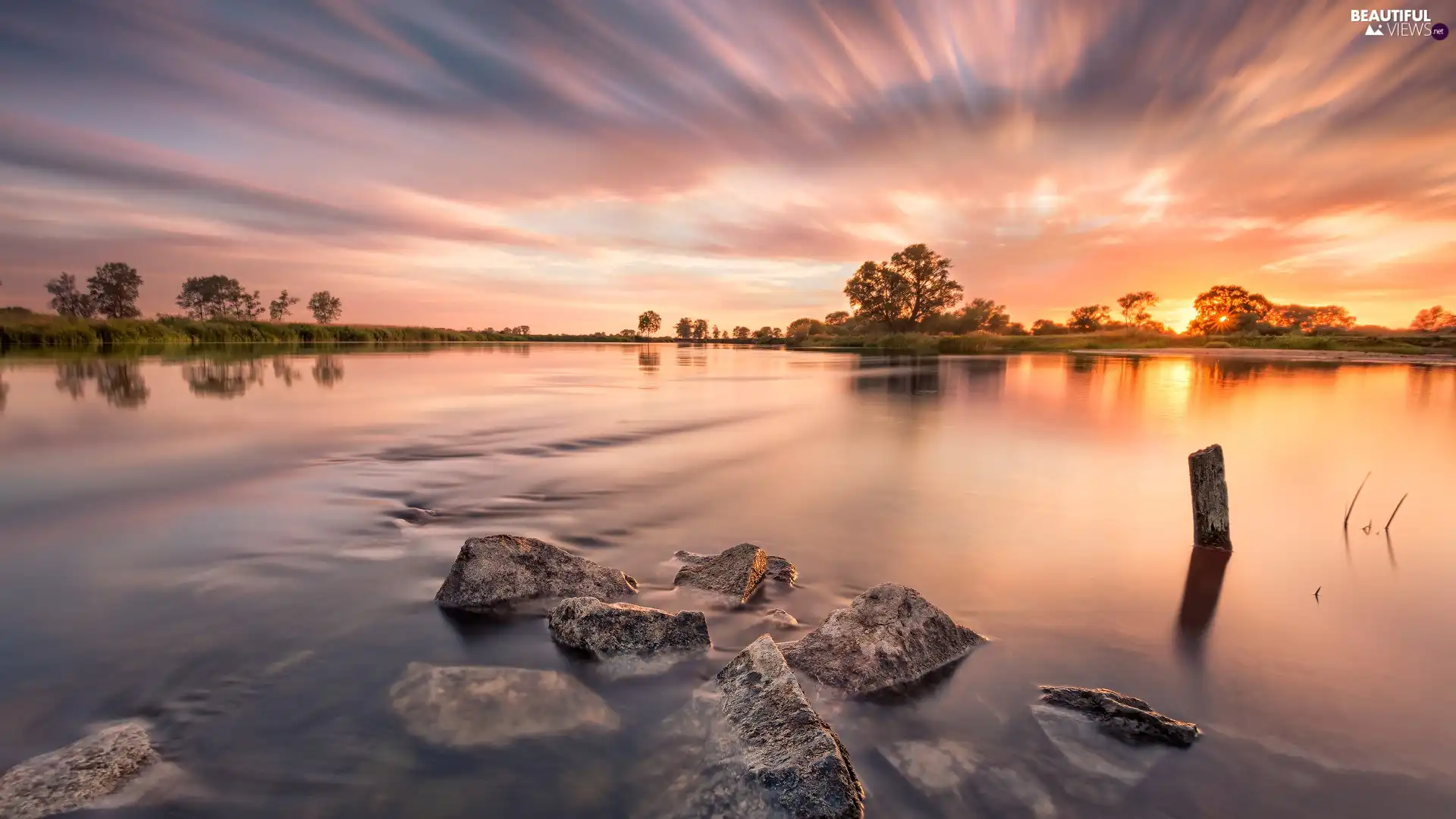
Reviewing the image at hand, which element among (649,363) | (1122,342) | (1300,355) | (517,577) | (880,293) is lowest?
(517,577)

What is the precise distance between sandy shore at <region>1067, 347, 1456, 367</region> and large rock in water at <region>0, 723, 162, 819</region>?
6441cm

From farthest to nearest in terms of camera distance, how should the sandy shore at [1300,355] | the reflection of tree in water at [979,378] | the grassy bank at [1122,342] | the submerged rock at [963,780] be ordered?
1. the grassy bank at [1122,342]
2. the sandy shore at [1300,355]
3. the reflection of tree in water at [979,378]
4. the submerged rock at [963,780]

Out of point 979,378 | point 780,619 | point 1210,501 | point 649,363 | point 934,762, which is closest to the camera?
point 934,762

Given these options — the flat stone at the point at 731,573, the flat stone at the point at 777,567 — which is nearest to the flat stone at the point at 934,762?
the flat stone at the point at 731,573

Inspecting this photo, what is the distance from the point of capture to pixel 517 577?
16.8ft

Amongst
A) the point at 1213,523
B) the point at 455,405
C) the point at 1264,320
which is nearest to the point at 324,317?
the point at 455,405

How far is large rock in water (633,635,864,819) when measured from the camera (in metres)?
2.73

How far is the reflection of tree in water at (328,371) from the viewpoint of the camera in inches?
1023

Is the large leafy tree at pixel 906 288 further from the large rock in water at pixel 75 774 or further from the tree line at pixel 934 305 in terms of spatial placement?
the large rock in water at pixel 75 774

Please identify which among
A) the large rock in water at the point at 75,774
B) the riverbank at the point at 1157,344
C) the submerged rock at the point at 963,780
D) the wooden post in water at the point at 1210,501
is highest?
the riverbank at the point at 1157,344

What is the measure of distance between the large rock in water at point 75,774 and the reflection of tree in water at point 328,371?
2497cm

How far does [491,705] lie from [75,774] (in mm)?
1951

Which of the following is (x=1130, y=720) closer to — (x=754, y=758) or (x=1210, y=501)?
(x=754, y=758)

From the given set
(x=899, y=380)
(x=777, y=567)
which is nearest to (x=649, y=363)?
(x=899, y=380)
